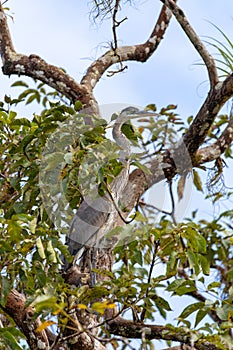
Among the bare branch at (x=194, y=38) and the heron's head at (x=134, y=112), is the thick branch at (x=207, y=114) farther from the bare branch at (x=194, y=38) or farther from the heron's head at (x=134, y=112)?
the heron's head at (x=134, y=112)

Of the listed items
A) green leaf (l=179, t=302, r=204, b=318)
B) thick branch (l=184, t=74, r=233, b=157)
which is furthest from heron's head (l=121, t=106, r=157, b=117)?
green leaf (l=179, t=302, r=204, b=318)

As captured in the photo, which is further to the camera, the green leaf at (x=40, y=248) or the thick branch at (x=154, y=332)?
the thick branch at (x=154, y=332)

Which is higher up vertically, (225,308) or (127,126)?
(127,126)

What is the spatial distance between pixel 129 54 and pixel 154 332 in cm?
139

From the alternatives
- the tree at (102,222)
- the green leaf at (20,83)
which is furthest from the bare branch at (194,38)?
the green leaf at (20,83)

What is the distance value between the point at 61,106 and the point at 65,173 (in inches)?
9.2

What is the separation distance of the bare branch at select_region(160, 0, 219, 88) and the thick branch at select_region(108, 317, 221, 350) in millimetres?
966

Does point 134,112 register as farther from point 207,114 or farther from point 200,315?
point 200,315

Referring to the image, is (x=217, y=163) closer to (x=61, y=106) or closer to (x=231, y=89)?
(x=231, y=89)

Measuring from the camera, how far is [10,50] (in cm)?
296

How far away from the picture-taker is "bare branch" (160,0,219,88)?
2.66m

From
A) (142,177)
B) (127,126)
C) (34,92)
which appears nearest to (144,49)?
(34,92)

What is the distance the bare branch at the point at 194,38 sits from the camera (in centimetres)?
266

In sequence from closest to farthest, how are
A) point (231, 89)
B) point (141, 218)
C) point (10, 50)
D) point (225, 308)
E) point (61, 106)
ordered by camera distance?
point (225, 308) → point (141, 218) → point (61, 106) → point (231, 89) → point (10, 50)
